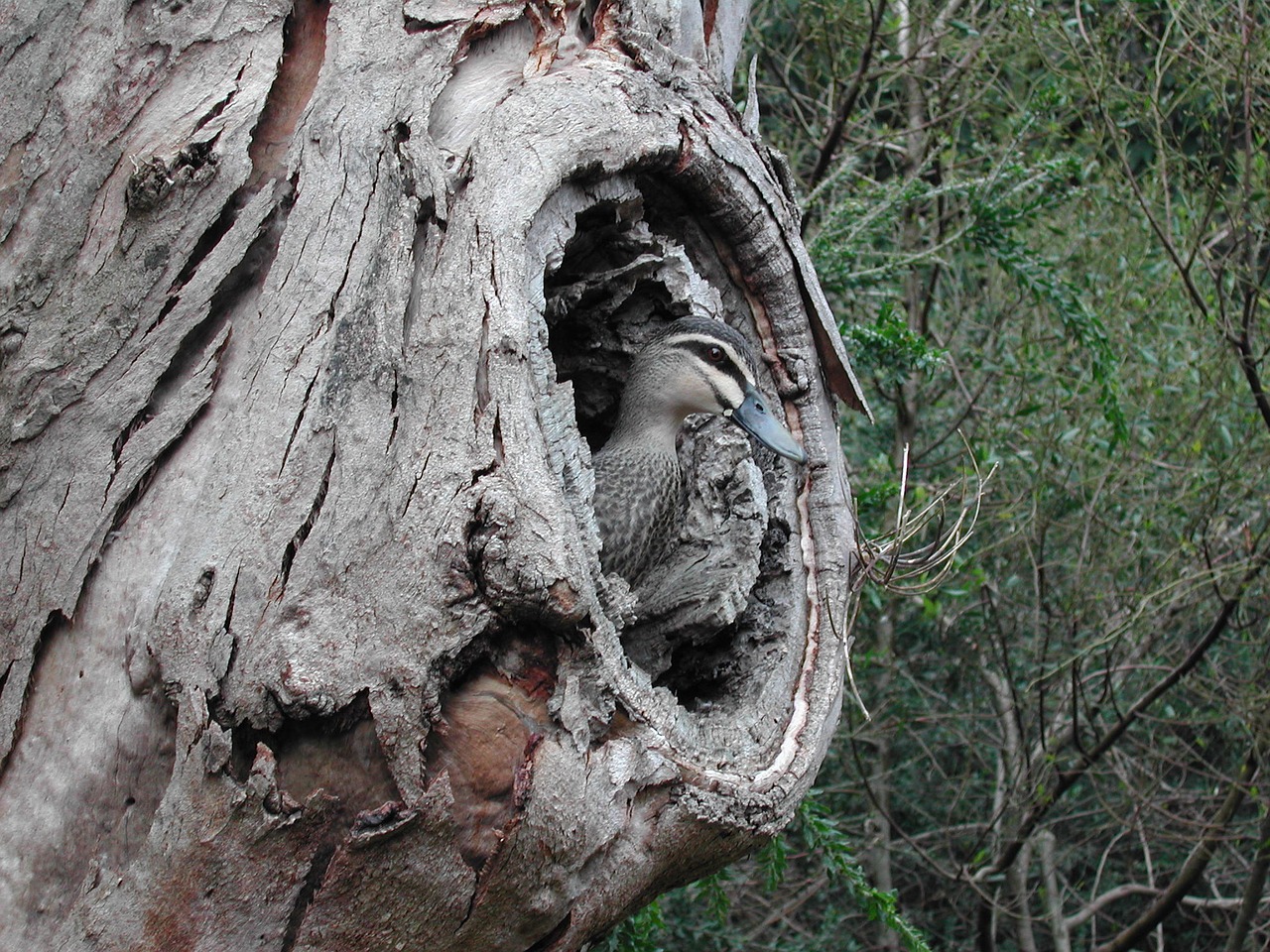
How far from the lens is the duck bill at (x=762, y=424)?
8.79 feet

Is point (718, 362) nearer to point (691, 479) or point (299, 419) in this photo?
point (691, 479)

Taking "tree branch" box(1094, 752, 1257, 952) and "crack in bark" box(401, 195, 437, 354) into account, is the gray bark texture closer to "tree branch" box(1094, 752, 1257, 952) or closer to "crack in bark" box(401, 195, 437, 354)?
"crack in bark" box(401, 195, 437, 354)

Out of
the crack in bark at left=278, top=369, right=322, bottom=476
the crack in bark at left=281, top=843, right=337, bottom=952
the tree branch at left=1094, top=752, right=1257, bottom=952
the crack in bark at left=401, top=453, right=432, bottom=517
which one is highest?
the crack in bark at left=278, top=369, right=322, bottom=476

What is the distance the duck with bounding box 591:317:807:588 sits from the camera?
8.86ft

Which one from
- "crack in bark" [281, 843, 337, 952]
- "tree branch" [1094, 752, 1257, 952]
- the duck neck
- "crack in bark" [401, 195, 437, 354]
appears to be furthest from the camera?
"tree branch" [1094, 752, 1257, 952]

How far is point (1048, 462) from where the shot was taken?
5.26 m

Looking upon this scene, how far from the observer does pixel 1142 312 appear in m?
5.18

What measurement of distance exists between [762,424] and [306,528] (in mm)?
1190

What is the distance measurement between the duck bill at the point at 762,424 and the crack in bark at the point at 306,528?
109 cm

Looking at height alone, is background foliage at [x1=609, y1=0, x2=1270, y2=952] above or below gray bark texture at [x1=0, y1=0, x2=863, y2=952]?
below

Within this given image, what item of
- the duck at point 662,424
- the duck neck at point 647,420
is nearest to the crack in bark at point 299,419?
the duck at point 662,424

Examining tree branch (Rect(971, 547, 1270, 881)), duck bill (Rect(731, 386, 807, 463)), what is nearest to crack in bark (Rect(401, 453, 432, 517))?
duck bill (Rect(731, 386, 807, 463))

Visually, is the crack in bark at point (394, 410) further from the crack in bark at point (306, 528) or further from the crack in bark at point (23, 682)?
the crack in bark at point (23, 682)

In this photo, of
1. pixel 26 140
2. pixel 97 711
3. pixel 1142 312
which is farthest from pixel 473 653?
pixel 1142 312
